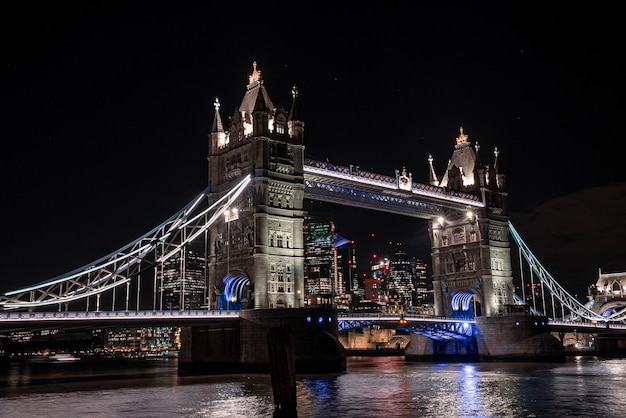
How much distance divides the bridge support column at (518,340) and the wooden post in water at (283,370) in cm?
5943

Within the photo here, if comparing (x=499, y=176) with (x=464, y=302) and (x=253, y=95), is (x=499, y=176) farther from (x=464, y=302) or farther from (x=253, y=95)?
(x=253, y=95)

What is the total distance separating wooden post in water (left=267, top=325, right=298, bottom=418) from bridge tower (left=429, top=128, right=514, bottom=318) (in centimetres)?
6489

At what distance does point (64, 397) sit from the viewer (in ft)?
142

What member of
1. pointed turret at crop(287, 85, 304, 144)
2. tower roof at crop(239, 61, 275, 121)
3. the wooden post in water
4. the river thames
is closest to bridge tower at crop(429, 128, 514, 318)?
pointed turret at crop(287, 85, 304, 144)

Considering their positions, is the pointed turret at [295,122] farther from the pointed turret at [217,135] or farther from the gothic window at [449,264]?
the gothic window at [449,264]

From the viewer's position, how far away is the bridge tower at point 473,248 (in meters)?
91.9

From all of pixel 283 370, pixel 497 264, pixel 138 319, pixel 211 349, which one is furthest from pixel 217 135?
pixel 283 370

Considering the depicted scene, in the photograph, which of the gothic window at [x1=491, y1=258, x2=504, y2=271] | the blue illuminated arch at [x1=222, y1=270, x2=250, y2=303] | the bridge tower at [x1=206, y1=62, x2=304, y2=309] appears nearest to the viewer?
the bridge tower at [x1=206, y1=62, x2=304, y2=309]

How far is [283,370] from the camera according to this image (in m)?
29.8

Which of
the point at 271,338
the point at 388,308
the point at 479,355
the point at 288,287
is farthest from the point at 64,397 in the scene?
the point at 388,308

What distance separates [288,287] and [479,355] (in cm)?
3280

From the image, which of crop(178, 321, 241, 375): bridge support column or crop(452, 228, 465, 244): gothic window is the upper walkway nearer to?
crop(452, 228, 465, 244): gothic window

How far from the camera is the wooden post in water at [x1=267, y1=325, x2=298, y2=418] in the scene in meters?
29.8

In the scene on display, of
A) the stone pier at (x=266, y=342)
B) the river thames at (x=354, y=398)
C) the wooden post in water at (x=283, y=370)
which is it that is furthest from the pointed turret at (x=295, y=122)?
the wooden post in water at (x=283, y=370)
